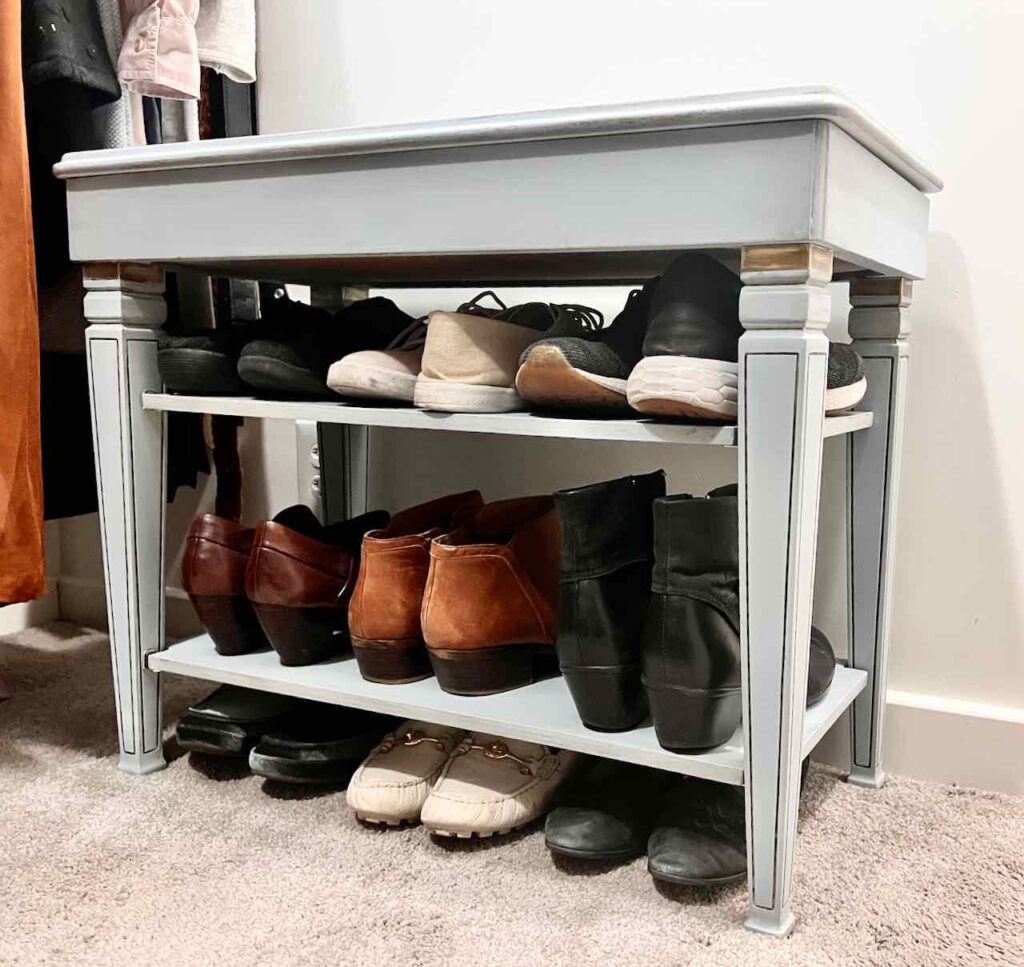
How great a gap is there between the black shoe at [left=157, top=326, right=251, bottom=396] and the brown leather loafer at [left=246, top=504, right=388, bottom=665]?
0.15m

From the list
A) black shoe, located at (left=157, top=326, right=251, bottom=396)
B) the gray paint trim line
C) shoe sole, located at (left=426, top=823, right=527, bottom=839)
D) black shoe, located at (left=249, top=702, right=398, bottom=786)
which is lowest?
shoe sole, located at (left=426, top=823, right=527, bottom=839)

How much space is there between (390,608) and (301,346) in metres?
0.26

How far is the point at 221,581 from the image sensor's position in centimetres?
98

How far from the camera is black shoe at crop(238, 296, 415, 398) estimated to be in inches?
35.6

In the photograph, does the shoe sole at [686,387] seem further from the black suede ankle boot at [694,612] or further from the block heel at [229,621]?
the block heel at [229,621]

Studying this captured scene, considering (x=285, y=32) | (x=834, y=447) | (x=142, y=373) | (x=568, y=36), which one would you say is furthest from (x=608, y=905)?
(x=285, y=32)

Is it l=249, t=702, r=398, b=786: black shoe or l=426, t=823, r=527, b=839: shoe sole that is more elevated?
l=249, t=702, r=398, b=786: black shoe

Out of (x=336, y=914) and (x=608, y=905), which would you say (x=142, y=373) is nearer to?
(x=336, y=914)

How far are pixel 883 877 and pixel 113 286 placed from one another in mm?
882

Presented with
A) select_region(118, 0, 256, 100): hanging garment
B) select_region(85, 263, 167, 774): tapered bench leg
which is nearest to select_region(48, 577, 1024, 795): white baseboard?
select_region(85, 263, 167, 774): tapered bench leg

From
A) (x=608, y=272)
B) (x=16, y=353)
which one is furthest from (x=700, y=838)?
(x=16, y=353)

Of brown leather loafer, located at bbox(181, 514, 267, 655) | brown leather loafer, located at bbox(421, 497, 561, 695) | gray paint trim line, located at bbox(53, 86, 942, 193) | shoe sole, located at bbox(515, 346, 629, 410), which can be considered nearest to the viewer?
gray paint trim line, located at bbox(53, 86, 942, 193)

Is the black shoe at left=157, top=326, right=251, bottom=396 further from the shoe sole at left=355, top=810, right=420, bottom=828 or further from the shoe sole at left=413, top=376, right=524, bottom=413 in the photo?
the shoe sole at left=355, top=810, right=420, bottom=828

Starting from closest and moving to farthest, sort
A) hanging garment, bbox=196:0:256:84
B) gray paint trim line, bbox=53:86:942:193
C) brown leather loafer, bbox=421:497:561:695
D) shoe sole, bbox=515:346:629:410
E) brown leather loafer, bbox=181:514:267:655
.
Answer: gray paint trim line, bbox=53:86:942:193 → shoe sole, bbox=515:346:629:410 → brown leather loafer, bbox=421:497:561:695 → brown leather loafer, bbox=181:514:267:655 → hanging garment, bbox=196:0:256:84
